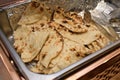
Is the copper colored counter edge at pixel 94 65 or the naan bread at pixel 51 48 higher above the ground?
the naan bread at pixel 51 48

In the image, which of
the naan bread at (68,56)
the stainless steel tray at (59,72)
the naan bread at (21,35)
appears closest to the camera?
the stainless steel tray at (59,72)

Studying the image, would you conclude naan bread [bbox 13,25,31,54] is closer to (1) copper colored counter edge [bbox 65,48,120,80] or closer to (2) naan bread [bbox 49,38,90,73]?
(2) naan bread [bbox 49,38,90,73]

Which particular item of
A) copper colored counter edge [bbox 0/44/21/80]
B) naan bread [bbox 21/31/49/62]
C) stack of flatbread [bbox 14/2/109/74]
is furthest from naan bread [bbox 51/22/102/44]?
copper colored counter edge [bbox 0/44/21/80]

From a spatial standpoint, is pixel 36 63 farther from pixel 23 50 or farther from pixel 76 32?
pixel 76 32

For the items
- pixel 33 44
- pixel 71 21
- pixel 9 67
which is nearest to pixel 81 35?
pixel 71 21

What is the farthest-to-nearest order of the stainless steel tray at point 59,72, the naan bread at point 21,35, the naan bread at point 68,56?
the naan bread at point 21,35, the naan bread at point 68,56, the stainless steel tray at point 59,72

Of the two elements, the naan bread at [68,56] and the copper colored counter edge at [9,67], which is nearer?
the copper colored counter edge at [9,67]

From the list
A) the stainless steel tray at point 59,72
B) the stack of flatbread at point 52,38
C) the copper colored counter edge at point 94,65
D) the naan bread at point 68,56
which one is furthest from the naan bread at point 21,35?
the copper colored counter edge at point 94,65

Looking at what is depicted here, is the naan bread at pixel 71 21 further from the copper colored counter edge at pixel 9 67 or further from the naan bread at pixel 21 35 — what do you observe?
the copper colored counter edge at pixel 9 67
